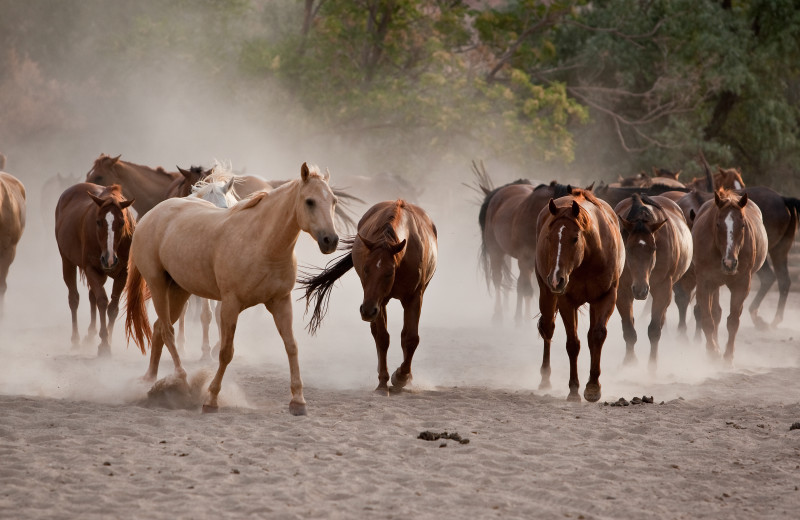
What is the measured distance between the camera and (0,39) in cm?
3412

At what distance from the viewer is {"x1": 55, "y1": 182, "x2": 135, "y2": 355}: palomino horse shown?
9.20 metres

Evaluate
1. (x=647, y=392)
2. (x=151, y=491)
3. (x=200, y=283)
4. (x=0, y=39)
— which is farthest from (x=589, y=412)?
(x=0, y=39)

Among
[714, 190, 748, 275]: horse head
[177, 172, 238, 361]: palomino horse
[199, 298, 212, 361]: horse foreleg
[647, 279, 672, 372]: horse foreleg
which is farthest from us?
[199, 298, 212, 361]: horse foreleg

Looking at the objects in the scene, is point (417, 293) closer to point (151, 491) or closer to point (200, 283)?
point (200, 283)

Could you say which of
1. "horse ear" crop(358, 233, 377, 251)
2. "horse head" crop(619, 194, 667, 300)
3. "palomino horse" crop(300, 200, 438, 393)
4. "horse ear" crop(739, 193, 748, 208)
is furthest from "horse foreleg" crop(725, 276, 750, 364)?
"horse ear" crop(358, 233, 377, 251)

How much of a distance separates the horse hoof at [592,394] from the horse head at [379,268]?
5.95 ft

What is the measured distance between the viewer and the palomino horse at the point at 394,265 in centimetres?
693

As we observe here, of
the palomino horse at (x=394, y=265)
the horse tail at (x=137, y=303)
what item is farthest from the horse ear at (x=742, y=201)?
the horse tail at (x=137, y=303)

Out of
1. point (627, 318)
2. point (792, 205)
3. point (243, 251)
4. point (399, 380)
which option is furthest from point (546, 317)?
point (792, 205)

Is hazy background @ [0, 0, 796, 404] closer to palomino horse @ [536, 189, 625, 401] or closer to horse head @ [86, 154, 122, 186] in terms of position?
horse head @ [86, 154, 122, 186]

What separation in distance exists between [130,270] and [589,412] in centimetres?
395

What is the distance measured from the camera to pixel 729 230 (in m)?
9.60

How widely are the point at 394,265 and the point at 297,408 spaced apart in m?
1.29

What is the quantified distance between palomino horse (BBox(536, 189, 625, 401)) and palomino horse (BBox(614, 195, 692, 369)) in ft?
3.80
